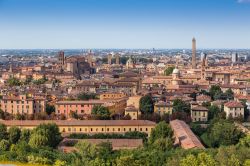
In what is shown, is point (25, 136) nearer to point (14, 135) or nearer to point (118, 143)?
point (14, 135)

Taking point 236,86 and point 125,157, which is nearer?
point 125,157

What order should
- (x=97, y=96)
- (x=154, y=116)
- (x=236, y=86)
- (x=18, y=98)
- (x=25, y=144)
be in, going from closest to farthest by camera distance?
(x=25, y=144), (x=154, y=116), (x=18, y=98), (x=97, y=96), (x=236, y=86)

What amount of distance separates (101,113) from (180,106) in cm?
250

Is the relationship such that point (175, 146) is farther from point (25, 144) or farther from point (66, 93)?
point (66, 93)

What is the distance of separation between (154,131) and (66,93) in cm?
861

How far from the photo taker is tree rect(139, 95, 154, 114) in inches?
606

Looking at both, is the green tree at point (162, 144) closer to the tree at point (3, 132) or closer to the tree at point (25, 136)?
the tree at point (25, 136)

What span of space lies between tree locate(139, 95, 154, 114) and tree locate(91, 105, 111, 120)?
4.26ft

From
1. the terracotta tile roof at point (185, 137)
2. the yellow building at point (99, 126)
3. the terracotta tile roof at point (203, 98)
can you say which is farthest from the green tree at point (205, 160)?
the terracotta tile roof at point (203, 98)

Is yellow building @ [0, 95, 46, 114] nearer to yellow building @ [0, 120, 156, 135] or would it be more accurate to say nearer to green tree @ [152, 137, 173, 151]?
yellow building @ [0, 120, 156, 135]

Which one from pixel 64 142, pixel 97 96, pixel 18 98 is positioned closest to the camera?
pixel 64 142

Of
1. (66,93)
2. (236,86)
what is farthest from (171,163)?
(236,86)

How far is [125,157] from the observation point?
8812 millimetres

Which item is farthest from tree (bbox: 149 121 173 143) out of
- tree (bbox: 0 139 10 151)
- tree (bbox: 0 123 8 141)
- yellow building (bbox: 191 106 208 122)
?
yellow building (bbox: 191 106 208 122)
